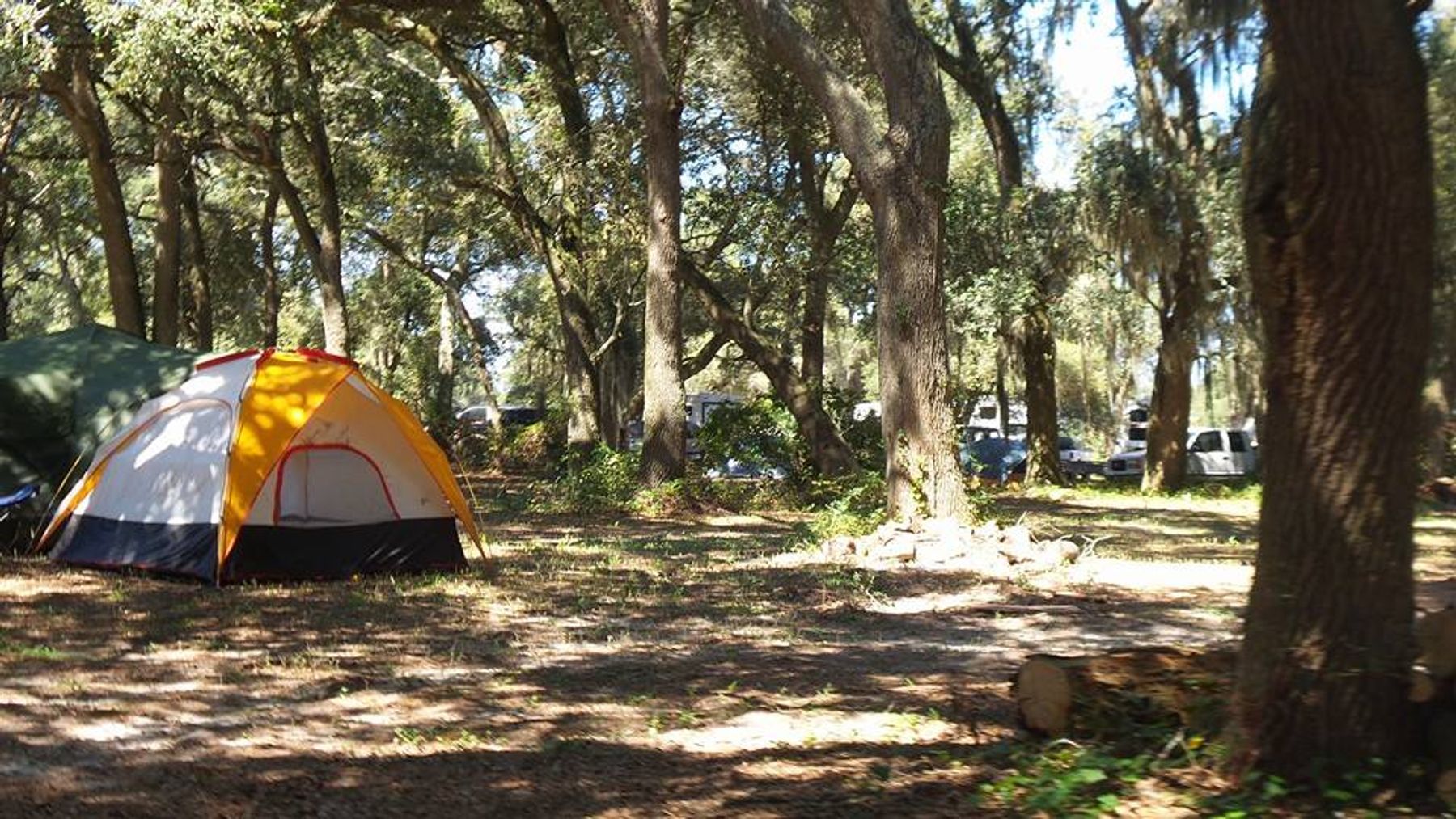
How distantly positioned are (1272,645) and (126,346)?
11.6 metres

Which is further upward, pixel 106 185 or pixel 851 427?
pixel 106 185

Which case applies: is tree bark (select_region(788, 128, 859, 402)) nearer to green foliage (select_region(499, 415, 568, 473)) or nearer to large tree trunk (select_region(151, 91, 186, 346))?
green foliage (select_region(499, 415, 568, 473))

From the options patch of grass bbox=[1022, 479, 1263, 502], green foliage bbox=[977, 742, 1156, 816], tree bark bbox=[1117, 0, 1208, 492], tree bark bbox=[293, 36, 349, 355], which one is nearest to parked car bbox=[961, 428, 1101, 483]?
patch of grass bbox=[1022, 479, 1263, 502]

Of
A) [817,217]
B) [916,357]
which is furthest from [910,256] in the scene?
[817,217]

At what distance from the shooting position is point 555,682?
7340mm

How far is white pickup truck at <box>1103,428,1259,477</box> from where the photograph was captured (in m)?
30.7

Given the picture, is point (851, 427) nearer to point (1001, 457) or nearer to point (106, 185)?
point (1001, 457)

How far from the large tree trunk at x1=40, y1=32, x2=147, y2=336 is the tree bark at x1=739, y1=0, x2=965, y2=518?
10.9 meters

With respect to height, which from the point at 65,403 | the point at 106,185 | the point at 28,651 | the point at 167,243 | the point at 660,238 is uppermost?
the point at 106,185

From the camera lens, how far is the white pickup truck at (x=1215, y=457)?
30.7m

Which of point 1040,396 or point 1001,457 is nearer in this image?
point 1040,396

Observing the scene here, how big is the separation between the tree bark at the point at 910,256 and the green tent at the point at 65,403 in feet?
21.5

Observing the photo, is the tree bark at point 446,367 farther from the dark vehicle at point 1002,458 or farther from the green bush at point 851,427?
the green bush at point 851,427

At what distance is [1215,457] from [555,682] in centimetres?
2639
